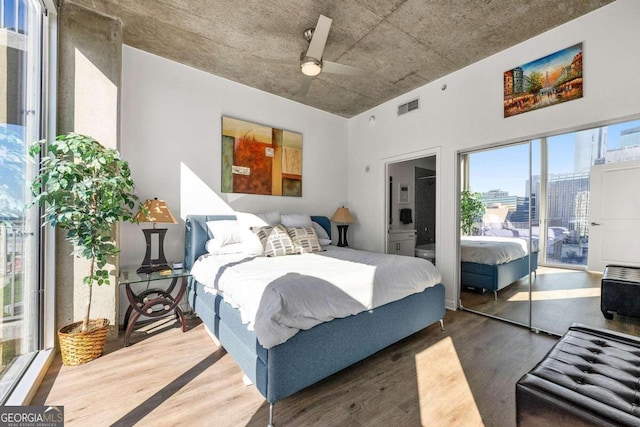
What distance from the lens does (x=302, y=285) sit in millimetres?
1843

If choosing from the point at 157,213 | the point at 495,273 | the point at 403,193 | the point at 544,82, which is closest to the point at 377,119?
the point at 403,193

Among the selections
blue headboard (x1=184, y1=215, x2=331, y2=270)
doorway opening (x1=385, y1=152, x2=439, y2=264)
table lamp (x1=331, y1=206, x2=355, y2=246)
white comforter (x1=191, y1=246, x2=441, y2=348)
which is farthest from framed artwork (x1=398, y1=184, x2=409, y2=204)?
blue headboard (x1=184, y1=215, x2=331, y2=270)

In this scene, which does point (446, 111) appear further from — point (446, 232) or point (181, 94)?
point (181, 94)

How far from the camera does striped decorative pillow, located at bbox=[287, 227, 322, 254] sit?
336 centimetres

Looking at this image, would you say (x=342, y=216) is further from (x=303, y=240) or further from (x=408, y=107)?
(x=408, y=107)

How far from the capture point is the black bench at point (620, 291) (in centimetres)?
238

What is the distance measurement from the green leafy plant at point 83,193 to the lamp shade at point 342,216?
314 centimetres

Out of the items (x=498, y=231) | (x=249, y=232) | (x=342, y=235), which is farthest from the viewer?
(x=342, y=235)

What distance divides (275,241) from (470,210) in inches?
102

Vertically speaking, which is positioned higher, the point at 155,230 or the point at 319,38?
the point at 319,38

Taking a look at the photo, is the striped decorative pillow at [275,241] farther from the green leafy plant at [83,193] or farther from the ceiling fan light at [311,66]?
the ceiling fan light at [311,66]

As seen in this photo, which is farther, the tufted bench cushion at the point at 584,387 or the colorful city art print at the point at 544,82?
the colorful city art print at the point at 544,82

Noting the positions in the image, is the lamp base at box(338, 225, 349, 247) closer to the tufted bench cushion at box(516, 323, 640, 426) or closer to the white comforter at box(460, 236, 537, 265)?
the white comforter at box(460, 236, 537, 265)

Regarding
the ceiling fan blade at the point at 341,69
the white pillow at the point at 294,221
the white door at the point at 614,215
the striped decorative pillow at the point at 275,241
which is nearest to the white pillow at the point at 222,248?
the striped decorative pillow at the point at 275,241
